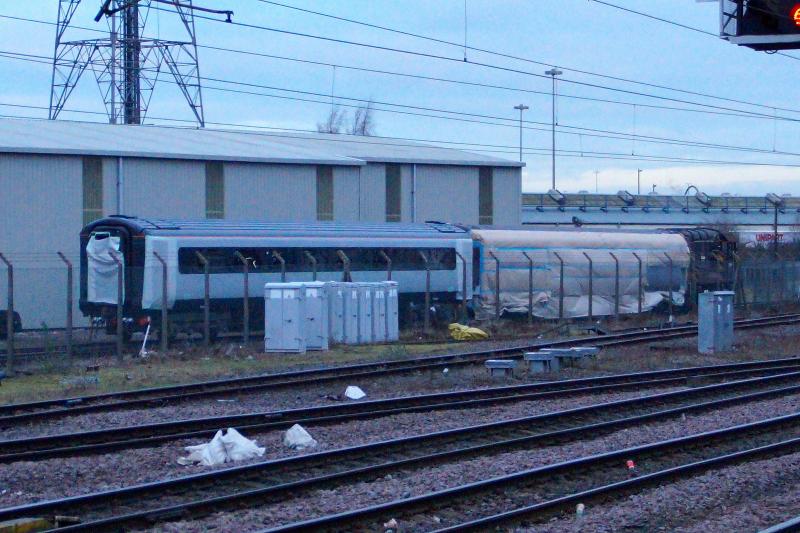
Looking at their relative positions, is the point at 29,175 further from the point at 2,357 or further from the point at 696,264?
the point at 696,264

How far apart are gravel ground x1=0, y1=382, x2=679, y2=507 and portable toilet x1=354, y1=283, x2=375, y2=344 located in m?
12.1

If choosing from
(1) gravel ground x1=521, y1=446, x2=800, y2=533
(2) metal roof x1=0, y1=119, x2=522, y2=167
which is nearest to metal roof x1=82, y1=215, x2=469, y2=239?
(2) metal roof x1=0, y1=119, x2=522, y2=167

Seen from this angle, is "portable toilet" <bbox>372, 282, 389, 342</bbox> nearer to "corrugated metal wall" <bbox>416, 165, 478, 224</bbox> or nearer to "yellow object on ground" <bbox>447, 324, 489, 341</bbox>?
"yellow object on ground" <bbox>447, 324, 489, 341</bbox>

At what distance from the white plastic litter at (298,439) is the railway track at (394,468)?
1.03m

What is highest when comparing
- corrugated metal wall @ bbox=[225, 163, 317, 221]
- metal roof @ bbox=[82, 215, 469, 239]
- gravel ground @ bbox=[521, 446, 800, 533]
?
corrugated metal wall @ bbox=[225, 163, 317, 221]

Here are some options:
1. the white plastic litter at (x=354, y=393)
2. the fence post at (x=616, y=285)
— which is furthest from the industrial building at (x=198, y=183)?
the white plastic litter at (x=354, y=393)

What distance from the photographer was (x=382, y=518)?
31.8ft

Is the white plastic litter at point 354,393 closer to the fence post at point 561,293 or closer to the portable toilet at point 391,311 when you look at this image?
the portable toilet at point 391,311

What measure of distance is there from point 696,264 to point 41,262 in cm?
2439

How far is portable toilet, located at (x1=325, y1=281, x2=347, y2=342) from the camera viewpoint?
92.3ft

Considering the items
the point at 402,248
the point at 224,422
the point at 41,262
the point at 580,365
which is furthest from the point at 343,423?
the point at 41,262

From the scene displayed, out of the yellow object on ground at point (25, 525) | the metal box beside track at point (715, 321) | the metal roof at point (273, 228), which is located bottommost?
the yellow object on ground at point (25, 525)

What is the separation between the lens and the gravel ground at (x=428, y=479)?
32.0 ft

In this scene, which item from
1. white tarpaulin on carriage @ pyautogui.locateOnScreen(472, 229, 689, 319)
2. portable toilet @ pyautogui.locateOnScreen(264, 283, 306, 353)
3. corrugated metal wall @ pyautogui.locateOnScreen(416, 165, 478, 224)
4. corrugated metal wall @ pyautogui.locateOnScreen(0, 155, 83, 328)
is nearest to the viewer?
portable toilet @ pyautogui.locateOnScreen(264, 283, 306, 353)
